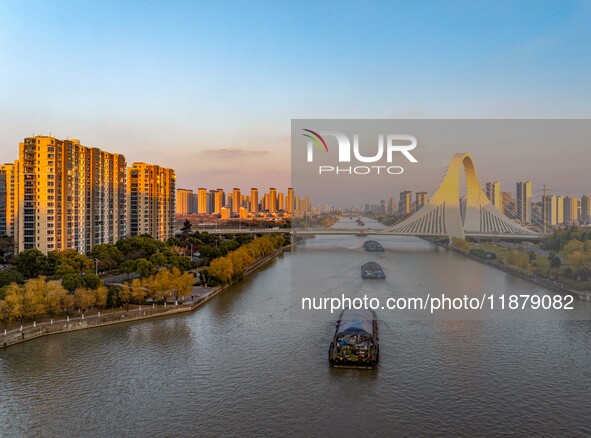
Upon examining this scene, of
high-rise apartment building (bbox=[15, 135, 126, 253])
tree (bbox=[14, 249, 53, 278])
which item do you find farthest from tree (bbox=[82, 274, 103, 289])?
high-rise apartment building (bbox=[15, 135, 126, 253])

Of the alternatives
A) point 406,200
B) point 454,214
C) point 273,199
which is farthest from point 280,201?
point 454,214

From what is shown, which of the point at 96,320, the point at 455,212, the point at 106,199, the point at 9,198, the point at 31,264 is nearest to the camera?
the point at 96,320

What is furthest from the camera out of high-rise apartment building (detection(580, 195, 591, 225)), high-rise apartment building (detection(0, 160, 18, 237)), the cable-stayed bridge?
high-rise apartment building (detection(580, 195, 591, 225))

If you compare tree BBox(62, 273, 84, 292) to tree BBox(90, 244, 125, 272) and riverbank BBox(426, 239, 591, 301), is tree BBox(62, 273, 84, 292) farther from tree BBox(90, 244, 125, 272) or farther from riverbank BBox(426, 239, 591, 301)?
riverbank BBox(426, 239, 591, 301)

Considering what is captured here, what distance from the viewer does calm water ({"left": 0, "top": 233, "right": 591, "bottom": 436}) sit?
4993mm

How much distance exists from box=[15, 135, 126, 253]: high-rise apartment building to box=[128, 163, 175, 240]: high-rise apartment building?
3626 mm

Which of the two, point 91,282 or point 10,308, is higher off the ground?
point 91,282

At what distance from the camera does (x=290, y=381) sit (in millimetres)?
6090

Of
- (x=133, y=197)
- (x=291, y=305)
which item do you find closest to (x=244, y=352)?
(x=291, y=305)

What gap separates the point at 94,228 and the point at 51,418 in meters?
11.9

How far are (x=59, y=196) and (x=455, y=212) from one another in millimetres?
18937

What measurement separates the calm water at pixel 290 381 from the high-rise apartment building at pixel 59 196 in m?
6.71

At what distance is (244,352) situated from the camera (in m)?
7.19

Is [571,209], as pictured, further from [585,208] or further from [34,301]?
[34,301]
